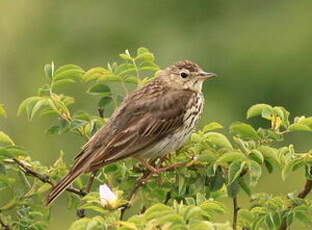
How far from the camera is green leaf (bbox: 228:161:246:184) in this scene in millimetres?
5590

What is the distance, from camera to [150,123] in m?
7.29

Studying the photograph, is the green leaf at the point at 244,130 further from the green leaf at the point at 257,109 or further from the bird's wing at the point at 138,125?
the bird's wing at the point at 138,125

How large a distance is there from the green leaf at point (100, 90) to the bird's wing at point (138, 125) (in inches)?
12.2

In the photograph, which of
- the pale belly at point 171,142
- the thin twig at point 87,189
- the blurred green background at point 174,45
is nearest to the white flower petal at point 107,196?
the thin twig at point 87,189

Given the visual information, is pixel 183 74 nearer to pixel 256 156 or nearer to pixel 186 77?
pixel 186 77

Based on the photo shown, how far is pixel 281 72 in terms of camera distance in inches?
663

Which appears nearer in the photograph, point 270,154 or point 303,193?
point 270,154

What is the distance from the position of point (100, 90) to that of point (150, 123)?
0.93 m

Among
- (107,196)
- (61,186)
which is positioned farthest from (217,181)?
(107,196)

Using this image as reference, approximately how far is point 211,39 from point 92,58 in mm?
1987

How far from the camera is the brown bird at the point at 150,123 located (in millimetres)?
6557

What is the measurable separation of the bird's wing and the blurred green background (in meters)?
6.18

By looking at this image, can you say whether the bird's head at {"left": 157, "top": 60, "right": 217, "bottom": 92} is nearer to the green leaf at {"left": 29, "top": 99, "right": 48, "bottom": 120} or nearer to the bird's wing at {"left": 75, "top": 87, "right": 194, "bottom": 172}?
the bird's wing at {"left": 75, "top": 87, "right": 194, "bottom": 172}

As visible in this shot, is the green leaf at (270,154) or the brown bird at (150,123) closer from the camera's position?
the green leaf at (270,154)
